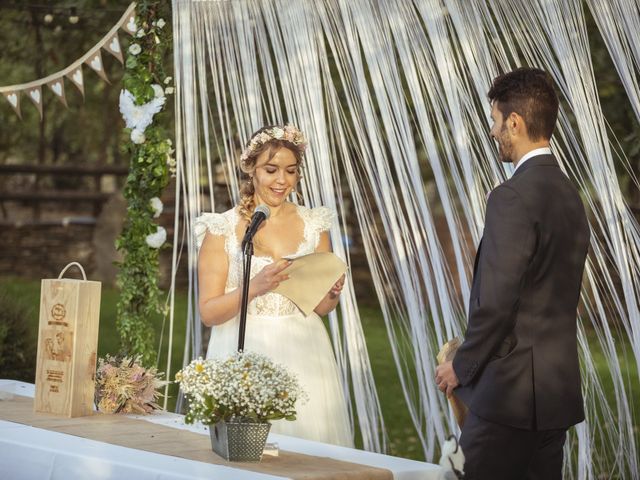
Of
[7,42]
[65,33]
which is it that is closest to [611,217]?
[65,33]

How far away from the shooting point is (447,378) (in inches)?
97.7

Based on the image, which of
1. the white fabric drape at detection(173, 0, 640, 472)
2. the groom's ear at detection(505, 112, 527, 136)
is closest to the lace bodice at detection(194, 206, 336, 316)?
the white fabric drape at detection(173, 0, 640, 472)

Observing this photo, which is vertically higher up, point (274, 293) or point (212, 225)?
point (212, 225)

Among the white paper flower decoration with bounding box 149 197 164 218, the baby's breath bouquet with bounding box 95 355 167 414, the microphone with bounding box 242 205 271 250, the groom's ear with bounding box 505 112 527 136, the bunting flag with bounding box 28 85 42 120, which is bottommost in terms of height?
the baby's breath bouquet with bounding box 95 355 167 414

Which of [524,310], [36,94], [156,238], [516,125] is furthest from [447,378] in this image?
[36,94]

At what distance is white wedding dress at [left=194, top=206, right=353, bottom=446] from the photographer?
11.4 ft

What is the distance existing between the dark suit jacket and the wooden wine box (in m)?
1.14

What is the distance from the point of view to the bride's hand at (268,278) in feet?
10.5

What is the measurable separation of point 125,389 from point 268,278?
525 mm

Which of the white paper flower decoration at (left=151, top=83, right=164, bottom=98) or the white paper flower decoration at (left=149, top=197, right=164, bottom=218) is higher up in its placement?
the white paper flower decoration at (left=151, top=83, right=164, bottom=98)

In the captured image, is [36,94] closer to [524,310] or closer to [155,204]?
[155,204]

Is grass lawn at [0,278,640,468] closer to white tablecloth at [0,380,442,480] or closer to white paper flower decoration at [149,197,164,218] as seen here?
white paper flower decoration at [149,197,164,218]

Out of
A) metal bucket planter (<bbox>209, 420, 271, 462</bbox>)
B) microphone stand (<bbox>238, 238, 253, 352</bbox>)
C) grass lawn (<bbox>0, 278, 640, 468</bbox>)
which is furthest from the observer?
grass lawn (<bbox>0, 278, 640, 468</bbox>)

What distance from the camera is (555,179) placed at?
2.40m
